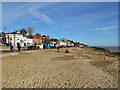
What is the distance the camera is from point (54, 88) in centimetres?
488

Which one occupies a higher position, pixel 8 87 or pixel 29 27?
pixel 29 27

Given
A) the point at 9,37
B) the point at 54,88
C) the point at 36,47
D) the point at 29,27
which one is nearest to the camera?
the point at 54,88

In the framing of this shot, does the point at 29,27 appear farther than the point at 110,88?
Yes

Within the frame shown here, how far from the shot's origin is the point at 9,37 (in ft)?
169

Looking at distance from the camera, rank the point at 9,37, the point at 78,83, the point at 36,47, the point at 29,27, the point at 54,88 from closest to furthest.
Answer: the point at 54,88, the point at 78,83, the point at 36,47, the point at 9,37, the point at 29,27

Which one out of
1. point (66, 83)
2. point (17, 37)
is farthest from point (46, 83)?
point (17, 37)

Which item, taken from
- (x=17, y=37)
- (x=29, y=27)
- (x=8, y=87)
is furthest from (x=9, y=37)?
(x=8, y=87)

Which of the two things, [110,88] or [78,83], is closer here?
[110,88]

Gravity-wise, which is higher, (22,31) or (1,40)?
(22,31)

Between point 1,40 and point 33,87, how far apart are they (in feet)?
188

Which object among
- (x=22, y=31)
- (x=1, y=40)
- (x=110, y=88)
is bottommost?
(x=110, y=88)

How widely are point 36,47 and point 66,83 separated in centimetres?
3116

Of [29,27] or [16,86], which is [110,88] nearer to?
[16,86]

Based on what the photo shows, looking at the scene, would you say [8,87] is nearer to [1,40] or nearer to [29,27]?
[1,40]
